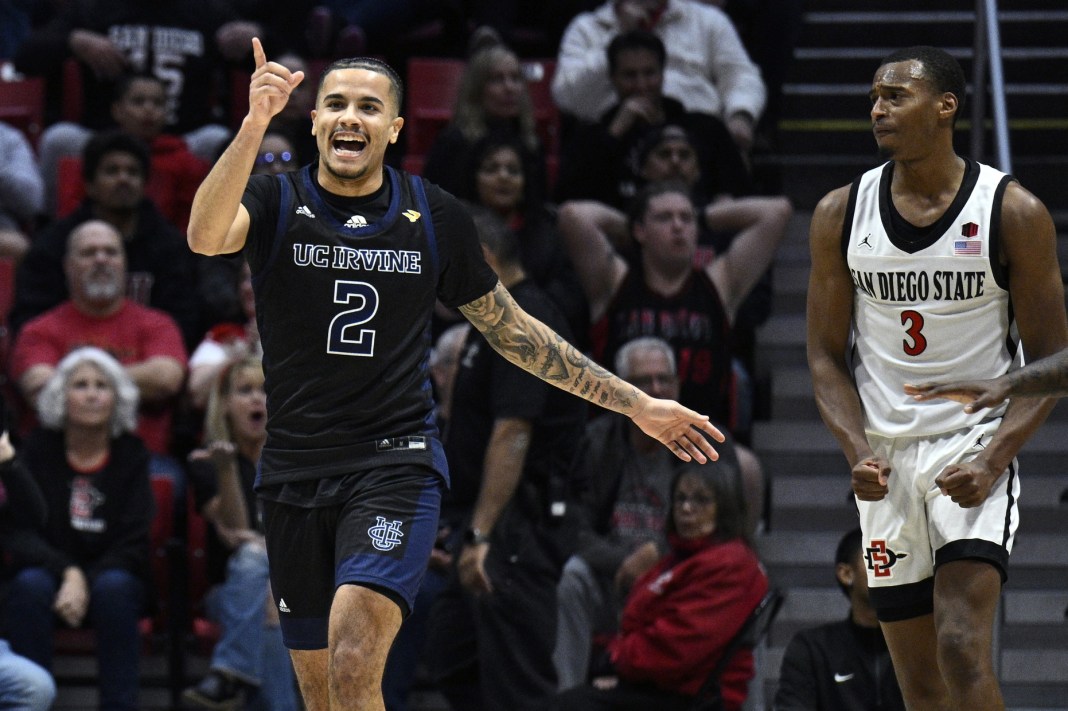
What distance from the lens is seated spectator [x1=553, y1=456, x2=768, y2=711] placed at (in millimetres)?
6613

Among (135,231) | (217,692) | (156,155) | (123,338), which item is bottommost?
(217,692)

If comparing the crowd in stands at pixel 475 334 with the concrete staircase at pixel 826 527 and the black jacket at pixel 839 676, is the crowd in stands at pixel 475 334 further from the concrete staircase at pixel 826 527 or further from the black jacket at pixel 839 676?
the black jacket at pixel 839 676

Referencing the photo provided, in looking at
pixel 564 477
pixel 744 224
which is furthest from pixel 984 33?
pixel 564 477

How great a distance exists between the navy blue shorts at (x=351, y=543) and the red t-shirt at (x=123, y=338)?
3642 mm

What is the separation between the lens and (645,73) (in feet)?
29.9

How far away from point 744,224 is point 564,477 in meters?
2.08

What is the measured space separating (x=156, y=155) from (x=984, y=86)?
4597 mm

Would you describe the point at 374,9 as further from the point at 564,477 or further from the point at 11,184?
the point at 564,477

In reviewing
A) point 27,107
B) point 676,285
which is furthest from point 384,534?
point 27,107

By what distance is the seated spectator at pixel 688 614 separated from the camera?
6613mm

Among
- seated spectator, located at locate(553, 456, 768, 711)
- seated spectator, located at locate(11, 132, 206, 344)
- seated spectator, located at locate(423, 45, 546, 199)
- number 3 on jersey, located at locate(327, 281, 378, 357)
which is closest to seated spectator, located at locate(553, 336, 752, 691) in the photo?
seated spectator, located at locate(553, 456, 768, 711)

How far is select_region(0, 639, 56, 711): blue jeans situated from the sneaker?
1.01 meters

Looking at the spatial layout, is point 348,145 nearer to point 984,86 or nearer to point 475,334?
point 475,334

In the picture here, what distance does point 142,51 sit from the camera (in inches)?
389
